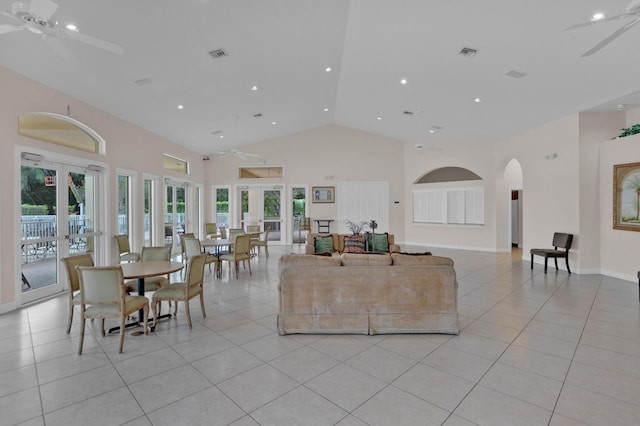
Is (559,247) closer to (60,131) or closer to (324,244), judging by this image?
(324,244)

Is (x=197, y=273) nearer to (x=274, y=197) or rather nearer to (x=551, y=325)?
(x=551, y=325)

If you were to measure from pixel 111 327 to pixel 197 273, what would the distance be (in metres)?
1.13

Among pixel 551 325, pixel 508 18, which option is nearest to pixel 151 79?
pixel 508 18

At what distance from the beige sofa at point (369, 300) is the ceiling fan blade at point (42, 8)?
116 inches

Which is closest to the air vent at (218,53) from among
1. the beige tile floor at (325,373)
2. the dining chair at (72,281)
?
the dining chair at (72,281)

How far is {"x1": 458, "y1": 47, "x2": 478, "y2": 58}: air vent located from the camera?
489cm

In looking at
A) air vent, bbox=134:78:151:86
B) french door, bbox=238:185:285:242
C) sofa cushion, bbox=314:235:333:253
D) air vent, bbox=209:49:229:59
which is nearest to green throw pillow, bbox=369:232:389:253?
sofa cushion, bbox=314:235:333:253

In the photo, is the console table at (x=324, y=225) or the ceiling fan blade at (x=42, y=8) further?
the console table at (x=324, y=225)

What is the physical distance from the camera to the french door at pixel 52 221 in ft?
15.1

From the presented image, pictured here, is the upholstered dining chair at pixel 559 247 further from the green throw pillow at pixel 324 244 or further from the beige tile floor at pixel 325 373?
the green throw pillow at pixel 324 244

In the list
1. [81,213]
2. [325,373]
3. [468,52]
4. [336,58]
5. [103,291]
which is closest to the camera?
[325,373]

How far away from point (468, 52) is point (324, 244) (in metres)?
4.17

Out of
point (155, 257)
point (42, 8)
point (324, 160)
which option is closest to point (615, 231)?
point (324, 160)

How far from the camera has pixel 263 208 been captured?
11.4 meters
